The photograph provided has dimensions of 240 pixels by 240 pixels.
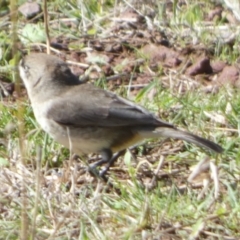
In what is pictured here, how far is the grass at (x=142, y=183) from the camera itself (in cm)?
525

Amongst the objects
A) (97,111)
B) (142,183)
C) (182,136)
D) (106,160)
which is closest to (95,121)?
(97,111)

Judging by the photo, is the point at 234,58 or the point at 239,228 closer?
the point at 239,228

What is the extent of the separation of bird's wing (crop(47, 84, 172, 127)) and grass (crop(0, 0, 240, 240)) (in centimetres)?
29

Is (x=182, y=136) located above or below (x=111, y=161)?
above

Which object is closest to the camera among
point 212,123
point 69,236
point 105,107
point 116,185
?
point 69,236

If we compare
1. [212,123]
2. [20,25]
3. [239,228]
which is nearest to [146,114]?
[212,123]

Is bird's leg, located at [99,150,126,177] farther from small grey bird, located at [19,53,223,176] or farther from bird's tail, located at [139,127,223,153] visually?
bird's tail, located at [139,127,223,153]

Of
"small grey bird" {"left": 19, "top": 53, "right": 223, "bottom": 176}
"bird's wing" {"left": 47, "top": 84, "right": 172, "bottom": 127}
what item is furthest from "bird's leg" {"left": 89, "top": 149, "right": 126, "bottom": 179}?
"bird's wing" {"left": 47, "top": 84, "right": 172, "bottom": 127}

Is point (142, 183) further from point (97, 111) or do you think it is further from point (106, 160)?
point (97, 111)

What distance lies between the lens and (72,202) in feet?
18.2

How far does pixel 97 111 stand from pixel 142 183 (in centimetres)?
69

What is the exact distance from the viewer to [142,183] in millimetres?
6160

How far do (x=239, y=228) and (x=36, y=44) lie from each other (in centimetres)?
379

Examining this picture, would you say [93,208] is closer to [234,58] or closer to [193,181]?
[193,181]
